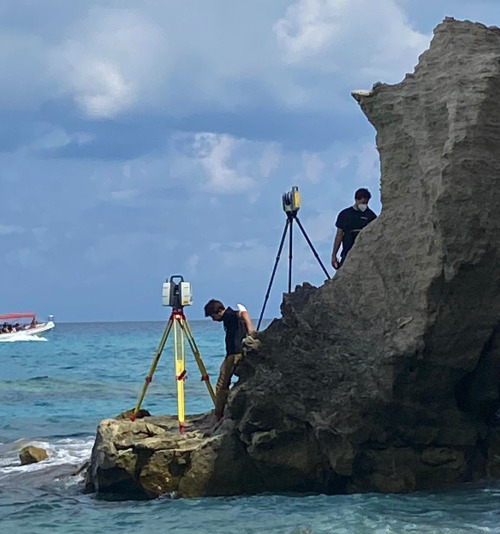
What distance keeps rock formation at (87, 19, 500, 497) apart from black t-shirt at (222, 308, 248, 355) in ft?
2.10

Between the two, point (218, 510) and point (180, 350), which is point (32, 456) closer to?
point (180, 350)

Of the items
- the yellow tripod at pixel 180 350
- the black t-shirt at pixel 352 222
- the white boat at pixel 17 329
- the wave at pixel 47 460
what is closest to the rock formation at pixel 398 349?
the yellow tripod at pixel 180 350

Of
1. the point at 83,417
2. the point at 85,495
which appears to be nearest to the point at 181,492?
the point at 85,495

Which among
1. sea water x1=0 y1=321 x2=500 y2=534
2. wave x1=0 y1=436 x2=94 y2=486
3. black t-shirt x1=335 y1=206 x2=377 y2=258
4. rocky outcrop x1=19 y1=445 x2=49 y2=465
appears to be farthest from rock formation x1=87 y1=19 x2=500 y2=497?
rocky outcrop x1=19 y1=445 x2=49 y2=465

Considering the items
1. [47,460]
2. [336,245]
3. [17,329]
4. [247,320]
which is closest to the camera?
[247,320]

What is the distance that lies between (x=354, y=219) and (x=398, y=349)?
2334mm

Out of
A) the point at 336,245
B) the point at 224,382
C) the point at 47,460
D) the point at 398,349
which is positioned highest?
the point at 336,245

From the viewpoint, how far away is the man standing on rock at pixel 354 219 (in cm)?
1119

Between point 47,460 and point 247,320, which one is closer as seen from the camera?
point 247,320

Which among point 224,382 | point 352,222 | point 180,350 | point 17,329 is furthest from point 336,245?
point 17,329

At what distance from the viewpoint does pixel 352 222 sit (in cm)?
1120

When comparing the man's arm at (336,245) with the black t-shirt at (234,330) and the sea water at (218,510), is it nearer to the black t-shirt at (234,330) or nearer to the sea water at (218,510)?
the black t-shirt at (234,330)

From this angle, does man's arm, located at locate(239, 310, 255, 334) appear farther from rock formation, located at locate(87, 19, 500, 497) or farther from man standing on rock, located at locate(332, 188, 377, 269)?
man standing on rock, located at locate(332, 188, 377, 269)

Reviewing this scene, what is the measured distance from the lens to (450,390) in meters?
9.65
